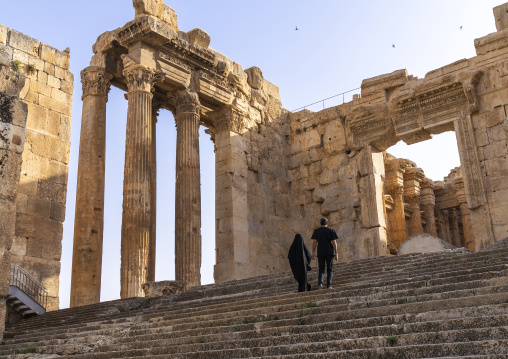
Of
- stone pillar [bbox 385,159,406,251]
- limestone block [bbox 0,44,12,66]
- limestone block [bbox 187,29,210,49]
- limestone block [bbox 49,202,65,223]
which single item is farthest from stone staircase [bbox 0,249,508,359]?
stone pillar [bbox 385,159,406,251]

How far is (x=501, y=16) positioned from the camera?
1762cm

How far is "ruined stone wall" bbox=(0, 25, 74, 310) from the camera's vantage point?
639 inches

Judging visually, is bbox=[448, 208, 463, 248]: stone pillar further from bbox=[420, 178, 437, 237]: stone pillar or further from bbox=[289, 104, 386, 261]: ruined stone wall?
bbox=[289, 104, 386, 261]: ruined stone wall

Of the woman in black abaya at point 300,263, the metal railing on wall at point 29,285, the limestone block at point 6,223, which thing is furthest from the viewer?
the metal railing on wall at point 29,285

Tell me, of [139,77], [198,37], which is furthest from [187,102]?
[198,37]

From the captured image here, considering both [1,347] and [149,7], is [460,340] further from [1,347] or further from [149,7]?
[149,7]

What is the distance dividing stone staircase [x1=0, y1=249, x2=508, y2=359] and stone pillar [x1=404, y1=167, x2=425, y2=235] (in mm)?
16632

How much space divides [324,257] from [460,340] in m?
4.74

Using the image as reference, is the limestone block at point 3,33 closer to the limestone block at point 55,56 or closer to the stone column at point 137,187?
the limestone block at point 55,56

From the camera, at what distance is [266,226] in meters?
20.0

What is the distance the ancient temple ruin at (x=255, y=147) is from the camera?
54.8 ft

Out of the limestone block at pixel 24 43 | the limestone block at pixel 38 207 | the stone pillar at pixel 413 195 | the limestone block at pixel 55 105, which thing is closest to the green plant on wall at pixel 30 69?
the limestone block at pixel 24 43

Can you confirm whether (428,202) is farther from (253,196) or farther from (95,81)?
(95,81)

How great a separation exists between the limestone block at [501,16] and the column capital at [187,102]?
29.8ft
